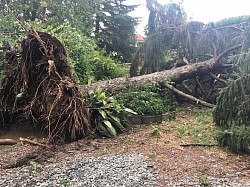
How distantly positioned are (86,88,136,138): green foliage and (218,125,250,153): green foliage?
1.83m

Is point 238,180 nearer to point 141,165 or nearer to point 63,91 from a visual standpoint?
point 141,165

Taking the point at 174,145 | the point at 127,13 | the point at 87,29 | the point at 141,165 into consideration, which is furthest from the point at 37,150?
the point at 127,13

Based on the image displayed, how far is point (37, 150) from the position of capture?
4039 millimetres

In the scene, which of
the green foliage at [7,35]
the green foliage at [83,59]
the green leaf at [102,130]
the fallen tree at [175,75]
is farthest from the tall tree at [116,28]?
the green leaf at [102,130]

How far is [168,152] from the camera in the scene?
4.00 meters

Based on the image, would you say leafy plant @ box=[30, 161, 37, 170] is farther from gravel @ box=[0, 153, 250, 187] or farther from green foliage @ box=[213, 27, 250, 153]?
green foliage @ box=[213, 27, 250, 153]

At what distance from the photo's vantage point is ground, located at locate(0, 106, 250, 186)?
329cm

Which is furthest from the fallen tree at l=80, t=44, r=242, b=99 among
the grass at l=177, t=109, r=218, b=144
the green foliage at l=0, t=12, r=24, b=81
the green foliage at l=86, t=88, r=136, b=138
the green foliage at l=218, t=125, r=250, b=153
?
the green foliage at l=218, t=125, r=250, b=153

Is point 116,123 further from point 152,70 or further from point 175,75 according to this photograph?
point 152,70

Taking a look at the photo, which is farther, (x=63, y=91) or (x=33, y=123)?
(x=33, y=123)

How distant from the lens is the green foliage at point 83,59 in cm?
785

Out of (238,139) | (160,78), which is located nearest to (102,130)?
(238,139)

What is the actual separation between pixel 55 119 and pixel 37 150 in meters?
0.60

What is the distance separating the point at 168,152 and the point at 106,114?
4.97ft
